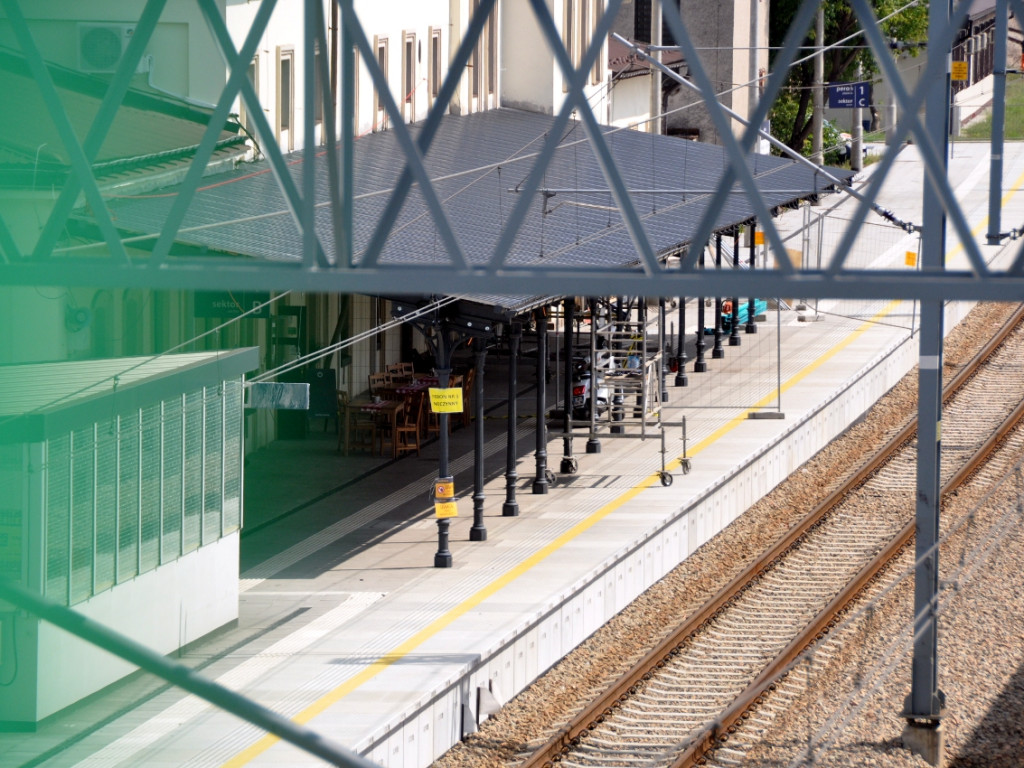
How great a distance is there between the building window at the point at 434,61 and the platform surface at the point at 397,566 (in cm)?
457

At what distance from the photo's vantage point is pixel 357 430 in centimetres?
1980

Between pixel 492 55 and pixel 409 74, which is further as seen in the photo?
pixel 492 55

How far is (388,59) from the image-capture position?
23.8 metres

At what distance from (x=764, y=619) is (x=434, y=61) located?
14204 mm

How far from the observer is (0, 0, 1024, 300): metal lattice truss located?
4.80 metres

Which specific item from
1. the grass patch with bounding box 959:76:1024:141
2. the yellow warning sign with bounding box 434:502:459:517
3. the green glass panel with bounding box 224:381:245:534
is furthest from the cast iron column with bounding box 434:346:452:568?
the grass patch with bounding box 959:76:1024:141

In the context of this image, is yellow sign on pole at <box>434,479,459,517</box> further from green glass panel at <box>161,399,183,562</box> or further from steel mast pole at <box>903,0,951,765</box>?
steel mast pole at <box>903,0,951,765</box>

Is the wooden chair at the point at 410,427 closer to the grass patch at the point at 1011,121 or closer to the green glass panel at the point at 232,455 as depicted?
the green glass panel at the point at 232,455

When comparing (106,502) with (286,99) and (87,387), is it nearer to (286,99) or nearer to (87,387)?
(87,387)

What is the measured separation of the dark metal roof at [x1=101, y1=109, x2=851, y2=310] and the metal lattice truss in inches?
219

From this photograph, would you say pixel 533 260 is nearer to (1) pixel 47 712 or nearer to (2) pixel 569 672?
(2) pixel 569 672

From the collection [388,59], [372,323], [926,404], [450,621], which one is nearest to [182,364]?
[450,621]

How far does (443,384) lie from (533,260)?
1.54 metres

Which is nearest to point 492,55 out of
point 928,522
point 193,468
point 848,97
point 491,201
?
point 848,97
